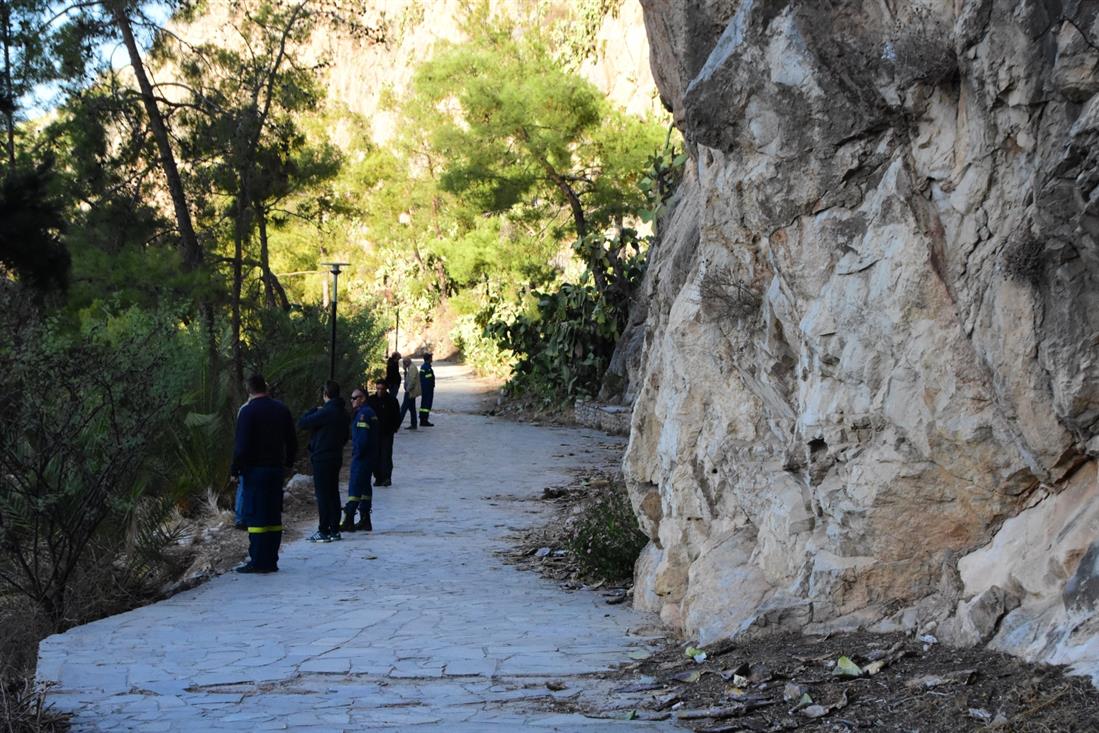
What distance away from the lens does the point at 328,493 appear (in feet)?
39.5

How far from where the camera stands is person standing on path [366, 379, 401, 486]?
1548cm

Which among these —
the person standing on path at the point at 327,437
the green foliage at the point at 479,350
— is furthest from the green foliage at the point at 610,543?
the green foliage at the point at 479,350

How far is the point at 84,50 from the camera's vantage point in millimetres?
17859

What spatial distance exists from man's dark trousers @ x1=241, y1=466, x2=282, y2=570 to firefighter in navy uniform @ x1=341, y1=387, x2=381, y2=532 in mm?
2010

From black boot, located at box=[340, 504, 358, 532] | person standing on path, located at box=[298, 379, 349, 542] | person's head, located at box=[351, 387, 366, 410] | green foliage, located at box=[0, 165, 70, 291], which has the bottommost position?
black boot, located at box=[340, 504, 358, 532]

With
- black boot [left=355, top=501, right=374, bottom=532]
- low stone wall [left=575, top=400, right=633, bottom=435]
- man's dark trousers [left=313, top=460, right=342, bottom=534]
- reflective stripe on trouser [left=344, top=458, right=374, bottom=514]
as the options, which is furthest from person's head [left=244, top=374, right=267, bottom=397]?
low stone wall [left=575, top=400, right=633, bottom=435]

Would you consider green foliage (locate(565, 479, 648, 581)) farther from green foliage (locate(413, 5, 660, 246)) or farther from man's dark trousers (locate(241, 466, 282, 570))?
green foliage (locate(413, 5, 660, 246))

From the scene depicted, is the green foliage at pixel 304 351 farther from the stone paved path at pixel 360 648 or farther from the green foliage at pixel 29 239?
the green foliage at pixel 29 239

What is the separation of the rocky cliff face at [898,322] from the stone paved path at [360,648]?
43.1 inches

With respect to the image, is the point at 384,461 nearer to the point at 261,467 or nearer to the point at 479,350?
the point at 261,467

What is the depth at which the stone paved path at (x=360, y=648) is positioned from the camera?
5164mm

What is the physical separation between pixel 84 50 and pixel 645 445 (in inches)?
494

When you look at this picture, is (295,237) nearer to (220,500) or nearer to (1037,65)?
(220,500)

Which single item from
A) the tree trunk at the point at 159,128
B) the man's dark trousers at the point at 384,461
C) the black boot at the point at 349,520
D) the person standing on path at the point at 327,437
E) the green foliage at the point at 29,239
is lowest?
the black boot at the point at 349,520
